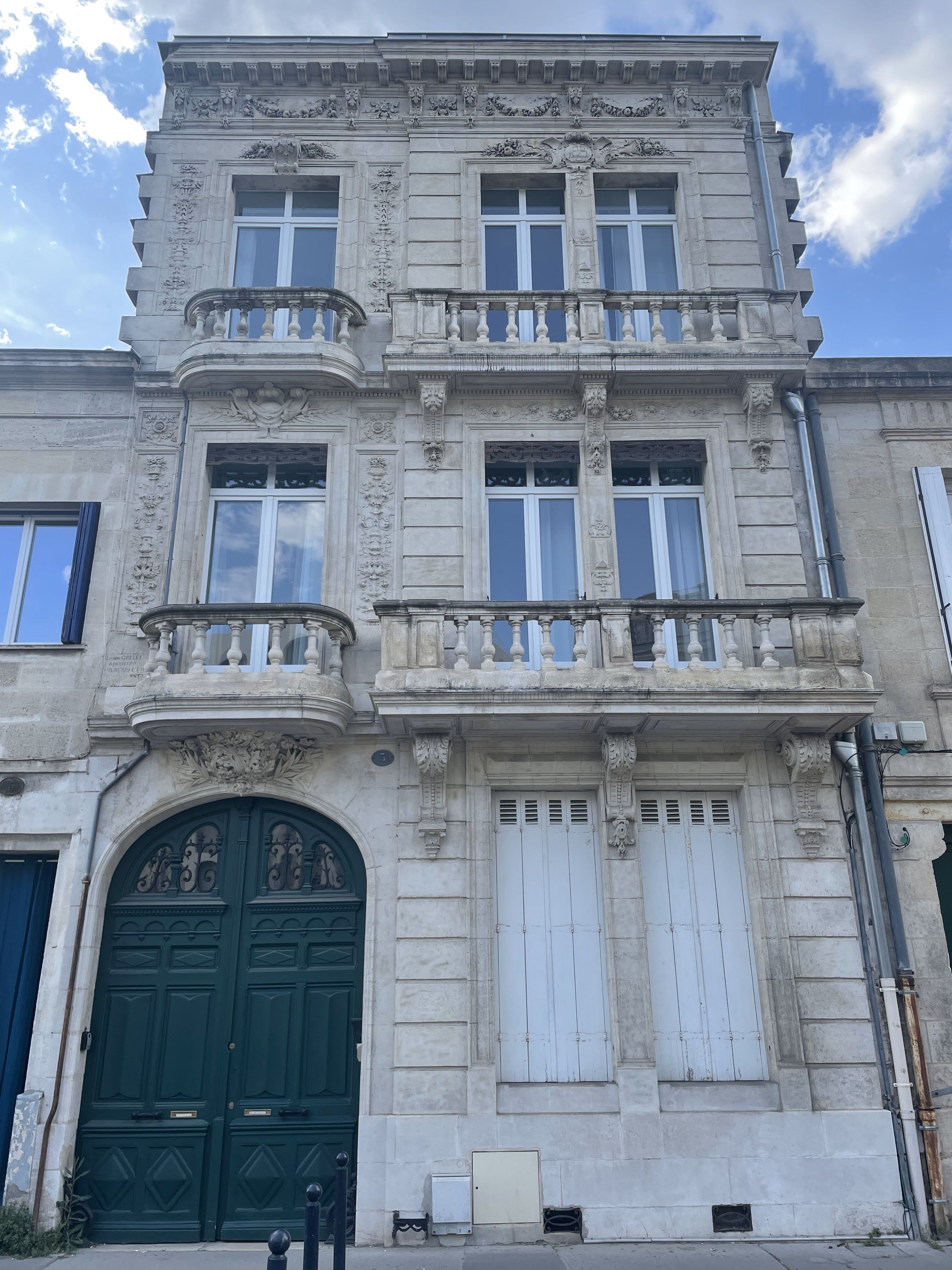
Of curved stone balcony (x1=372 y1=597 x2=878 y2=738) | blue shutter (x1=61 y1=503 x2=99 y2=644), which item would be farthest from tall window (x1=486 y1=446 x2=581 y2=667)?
blue shutter (x1=61 y1=503 x2=99 y2=644)

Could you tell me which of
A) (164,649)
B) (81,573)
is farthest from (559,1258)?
(81,573)

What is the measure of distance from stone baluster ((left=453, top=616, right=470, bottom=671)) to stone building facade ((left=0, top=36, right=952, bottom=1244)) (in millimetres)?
101

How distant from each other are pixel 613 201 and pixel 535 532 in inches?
202

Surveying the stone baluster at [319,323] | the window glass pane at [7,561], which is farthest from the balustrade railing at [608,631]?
the window glass pane at [7,561]

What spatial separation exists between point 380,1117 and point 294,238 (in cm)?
1049

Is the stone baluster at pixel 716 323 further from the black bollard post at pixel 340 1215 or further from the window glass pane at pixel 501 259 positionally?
the black bollard post at pixel 340 1215

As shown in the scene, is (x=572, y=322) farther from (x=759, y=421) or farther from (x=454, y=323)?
(x=759, y=421)

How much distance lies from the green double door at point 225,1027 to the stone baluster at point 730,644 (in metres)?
4.29

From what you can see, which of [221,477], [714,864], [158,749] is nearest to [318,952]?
[158,749]

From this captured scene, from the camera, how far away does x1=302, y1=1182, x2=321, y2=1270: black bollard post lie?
4906mm

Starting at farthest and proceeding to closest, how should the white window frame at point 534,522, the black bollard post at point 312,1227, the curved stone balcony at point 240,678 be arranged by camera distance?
1. the white window frame at point 534,522
2. the curved stone balcony at point 240,678
3. the black bollard post at point 312,1227

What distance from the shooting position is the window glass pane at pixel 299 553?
9805 millimetres

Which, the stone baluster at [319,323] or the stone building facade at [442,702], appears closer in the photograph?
the stone building facade at [442,702]

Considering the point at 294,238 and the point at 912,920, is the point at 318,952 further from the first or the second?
the point at 294,238
